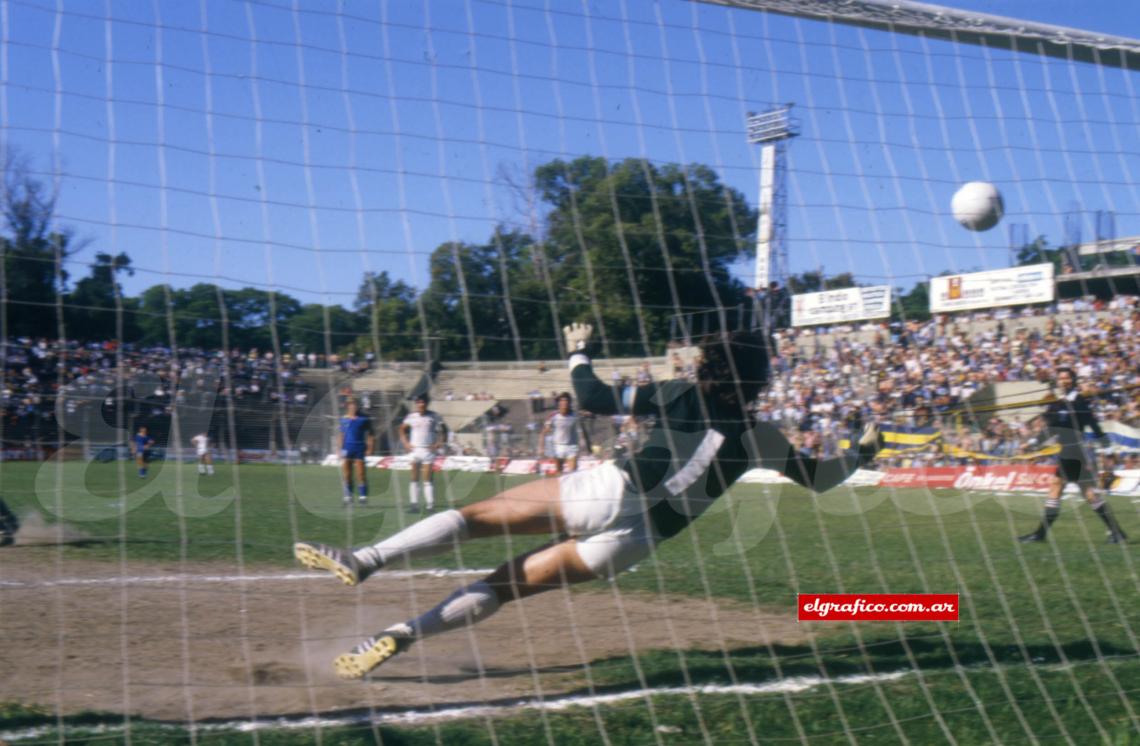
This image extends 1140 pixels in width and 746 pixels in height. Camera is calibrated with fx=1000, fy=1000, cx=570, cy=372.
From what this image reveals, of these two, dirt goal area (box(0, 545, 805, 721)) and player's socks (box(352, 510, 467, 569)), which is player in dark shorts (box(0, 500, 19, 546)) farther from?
player's socks (box(352, 510, 467, 569))

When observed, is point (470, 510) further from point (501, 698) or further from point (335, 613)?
point (335, 613)

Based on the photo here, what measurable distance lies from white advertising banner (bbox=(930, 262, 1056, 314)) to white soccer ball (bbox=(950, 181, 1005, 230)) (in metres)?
0.34

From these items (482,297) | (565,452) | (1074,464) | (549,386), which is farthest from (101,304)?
(1074,464)

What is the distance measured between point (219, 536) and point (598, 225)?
667 cm

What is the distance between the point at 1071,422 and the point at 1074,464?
4.42 ft

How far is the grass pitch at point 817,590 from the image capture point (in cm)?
409

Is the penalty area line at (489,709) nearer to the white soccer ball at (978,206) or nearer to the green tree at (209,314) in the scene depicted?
the green tree at (209,314)

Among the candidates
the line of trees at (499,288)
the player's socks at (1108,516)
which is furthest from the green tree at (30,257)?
the player's socks at (1108,516)

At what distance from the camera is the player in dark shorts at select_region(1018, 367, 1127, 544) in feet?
25.2

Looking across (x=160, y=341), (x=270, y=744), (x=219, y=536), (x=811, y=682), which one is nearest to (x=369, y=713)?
(x=270, y=744)

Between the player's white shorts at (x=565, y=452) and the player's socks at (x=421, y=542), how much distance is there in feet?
10.7

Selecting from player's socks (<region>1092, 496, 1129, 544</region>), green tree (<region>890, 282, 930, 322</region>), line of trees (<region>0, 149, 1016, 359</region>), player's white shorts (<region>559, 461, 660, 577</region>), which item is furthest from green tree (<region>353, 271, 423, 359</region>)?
player's socks (<region>1092, 496, 1129, 544</region>)

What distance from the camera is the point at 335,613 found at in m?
6.15

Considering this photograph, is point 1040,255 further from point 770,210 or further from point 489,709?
point 489,709
